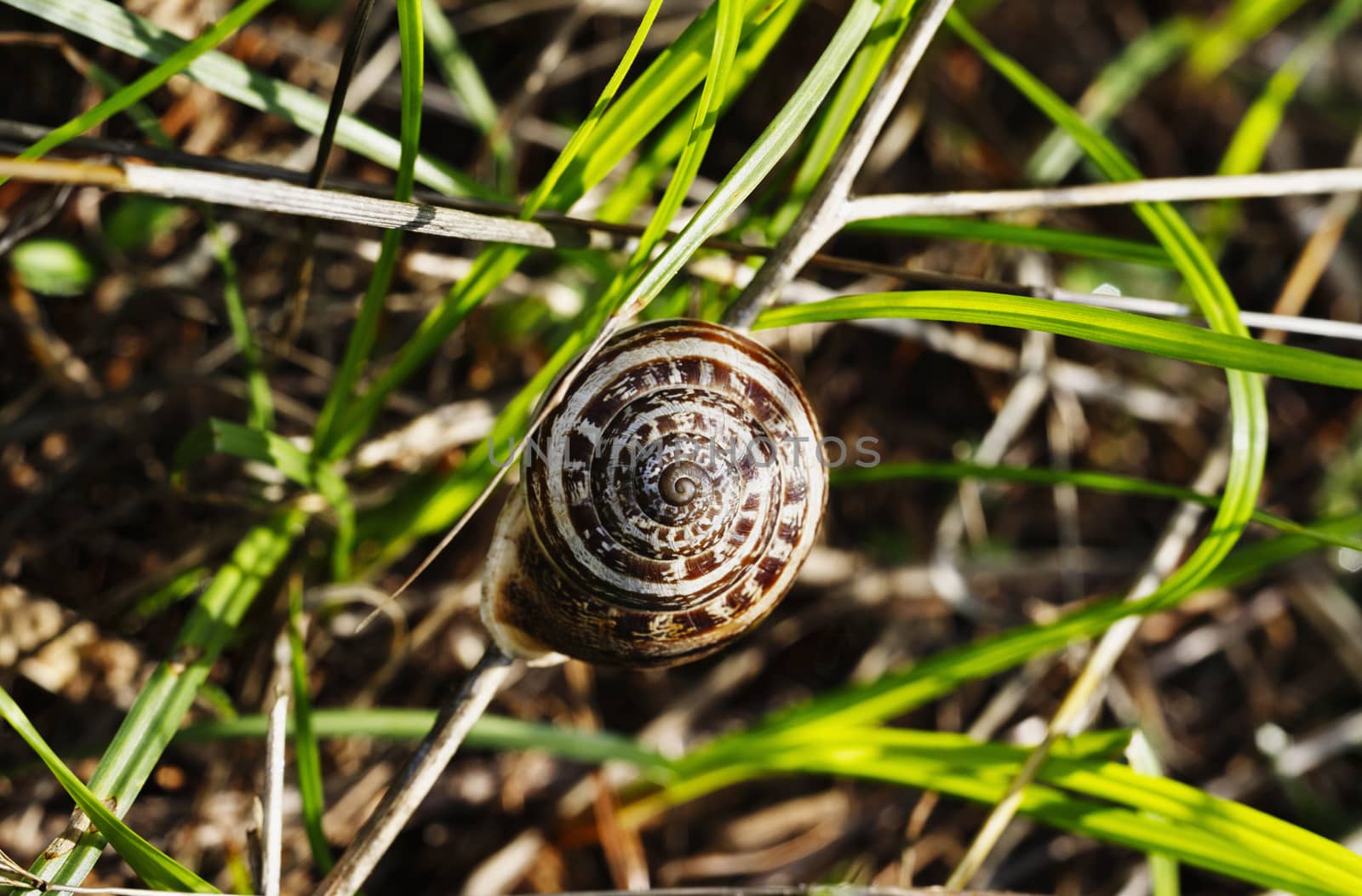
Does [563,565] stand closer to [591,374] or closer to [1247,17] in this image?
[591,374]

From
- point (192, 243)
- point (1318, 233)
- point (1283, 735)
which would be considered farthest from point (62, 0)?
point (1283, 735)

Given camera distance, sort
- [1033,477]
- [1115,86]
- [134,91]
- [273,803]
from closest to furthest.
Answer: [134,91]
[273,803]
[1033,477]
[1115,86]

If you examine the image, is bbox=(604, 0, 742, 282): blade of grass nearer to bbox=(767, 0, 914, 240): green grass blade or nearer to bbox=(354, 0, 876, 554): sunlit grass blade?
bbox=(354, 0, 876, 554): sunlit grass blade

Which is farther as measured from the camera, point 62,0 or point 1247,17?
point 1247,17

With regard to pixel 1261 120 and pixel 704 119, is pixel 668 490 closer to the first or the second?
pixel 704 119

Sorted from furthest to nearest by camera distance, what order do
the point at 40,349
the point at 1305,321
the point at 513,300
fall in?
1. the point at 513,300
2. the point at 40,349
3. the point at 1305,321

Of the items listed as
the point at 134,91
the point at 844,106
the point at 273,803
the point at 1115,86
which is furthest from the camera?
the point at 1115,86

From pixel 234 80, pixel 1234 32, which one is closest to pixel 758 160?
pixel 234 80

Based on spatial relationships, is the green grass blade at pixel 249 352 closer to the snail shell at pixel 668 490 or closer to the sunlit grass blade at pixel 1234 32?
the snail shell at pixel 668 490
